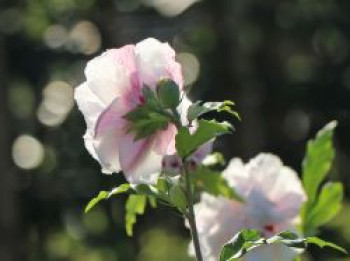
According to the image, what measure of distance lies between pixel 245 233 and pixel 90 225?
12.9m

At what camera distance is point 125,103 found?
1.51m

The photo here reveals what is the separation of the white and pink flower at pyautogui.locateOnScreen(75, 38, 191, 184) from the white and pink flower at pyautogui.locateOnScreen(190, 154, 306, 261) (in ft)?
1.48

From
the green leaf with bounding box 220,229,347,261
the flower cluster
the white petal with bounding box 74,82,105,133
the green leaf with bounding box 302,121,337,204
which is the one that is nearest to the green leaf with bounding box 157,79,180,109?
the flower cluster

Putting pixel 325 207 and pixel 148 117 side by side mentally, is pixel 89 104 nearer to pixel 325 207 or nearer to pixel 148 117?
pixel 148 117

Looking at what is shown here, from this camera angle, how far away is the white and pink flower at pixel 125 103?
1.50 m

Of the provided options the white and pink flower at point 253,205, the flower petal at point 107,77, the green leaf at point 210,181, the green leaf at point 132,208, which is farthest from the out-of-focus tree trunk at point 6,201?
the flower petal at point 107,77

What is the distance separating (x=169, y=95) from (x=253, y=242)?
0.22 metres

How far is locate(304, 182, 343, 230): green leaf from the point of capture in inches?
77.5

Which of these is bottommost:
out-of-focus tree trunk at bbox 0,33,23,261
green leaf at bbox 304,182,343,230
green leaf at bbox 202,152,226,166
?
out-of-focus tree trunk at bbox 0,33,23,261

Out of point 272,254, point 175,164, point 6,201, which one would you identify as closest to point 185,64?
point 6,201

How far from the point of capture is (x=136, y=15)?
1598 cm

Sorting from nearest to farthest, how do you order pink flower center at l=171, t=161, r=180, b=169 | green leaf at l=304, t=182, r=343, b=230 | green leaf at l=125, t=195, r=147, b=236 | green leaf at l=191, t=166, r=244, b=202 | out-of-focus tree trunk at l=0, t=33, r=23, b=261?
pink flower center at l=171, t=161, r=180, b=169 → green leaf at l=125, t=195, r=147, b=236 → green leaf at l=191, t=166, r=244, b=202 → green leaf at l=304, t=182, r=343, b=230 → out-of-focus tree trunk at l=0, t=33, r=23, b=261

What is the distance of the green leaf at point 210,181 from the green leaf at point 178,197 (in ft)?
1.13

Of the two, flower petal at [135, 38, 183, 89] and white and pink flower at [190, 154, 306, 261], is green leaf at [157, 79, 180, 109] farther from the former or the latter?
white and pink flower at [190, 154, 306, 261]
